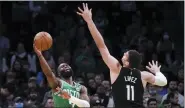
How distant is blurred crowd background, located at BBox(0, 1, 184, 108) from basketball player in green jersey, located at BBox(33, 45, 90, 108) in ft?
14.3

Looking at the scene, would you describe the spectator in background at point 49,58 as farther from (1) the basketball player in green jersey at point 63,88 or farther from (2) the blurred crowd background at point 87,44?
(1) the basketball player in green jersey at point 63,88

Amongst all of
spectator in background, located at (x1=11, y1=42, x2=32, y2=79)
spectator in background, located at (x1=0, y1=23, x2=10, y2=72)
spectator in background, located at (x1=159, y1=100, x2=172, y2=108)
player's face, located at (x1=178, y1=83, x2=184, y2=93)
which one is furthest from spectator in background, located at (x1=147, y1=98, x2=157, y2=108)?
spectator in background, located at (x1=0, y1=23, x2=10, y2=72)

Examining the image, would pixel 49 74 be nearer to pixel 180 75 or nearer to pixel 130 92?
pixel 130 92

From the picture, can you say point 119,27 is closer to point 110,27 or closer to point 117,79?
point 110,27

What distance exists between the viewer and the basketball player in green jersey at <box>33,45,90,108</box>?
9.33 m

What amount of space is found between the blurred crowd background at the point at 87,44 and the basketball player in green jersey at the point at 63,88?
14.3ft

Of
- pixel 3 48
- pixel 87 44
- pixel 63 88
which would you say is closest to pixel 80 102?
pixel 63 88

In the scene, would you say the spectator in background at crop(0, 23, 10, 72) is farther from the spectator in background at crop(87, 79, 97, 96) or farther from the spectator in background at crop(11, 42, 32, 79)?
the spectator in background at crop(87, 79, 97, 96)

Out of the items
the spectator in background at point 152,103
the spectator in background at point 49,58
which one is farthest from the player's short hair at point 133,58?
the spectator in background at point 49,58

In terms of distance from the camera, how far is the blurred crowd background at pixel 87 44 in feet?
48.4

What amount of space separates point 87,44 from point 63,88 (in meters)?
7.02

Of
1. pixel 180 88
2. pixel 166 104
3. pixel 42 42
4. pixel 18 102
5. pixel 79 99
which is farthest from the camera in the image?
pixel 180 88


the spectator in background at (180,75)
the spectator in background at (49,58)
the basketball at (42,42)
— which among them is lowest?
the spectator in background at (180,75)

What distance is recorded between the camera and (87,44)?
1656cm
